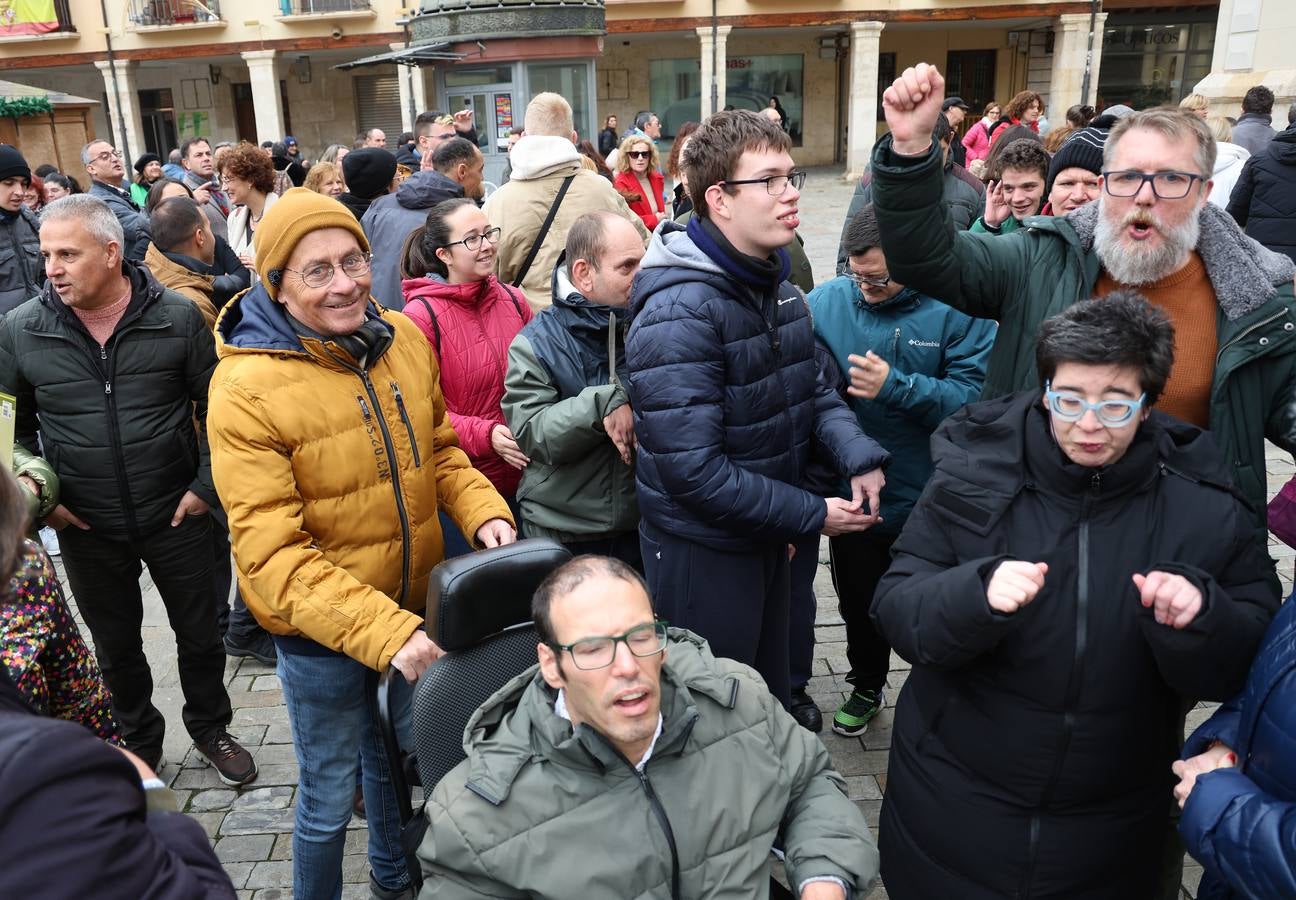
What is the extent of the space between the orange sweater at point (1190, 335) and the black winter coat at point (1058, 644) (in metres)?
0.41

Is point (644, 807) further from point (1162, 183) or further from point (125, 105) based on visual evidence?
point (125, 105)

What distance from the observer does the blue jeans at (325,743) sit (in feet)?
9.54

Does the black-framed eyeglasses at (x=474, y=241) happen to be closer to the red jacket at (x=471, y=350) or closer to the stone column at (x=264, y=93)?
the red jacket at (x=471, y=350)

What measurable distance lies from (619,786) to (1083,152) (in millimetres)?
3284

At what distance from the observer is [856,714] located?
412 centimetres

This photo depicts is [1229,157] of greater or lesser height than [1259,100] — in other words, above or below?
below

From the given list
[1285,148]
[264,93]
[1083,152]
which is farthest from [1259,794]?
[264,93]

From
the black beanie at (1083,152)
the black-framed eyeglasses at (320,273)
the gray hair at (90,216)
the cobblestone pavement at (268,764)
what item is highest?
the black beanie at (1083,152)

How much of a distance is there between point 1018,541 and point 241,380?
1920 mm

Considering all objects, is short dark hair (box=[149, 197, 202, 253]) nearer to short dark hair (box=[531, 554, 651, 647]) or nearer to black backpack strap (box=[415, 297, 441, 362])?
black backpack strap (box=[415, 297, 441, 362])

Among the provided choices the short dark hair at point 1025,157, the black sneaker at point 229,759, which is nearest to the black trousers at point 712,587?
the black sneaker at point 229,759

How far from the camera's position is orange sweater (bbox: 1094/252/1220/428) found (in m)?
2.66

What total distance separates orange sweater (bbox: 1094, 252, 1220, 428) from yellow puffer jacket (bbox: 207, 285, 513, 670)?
76.5 inches

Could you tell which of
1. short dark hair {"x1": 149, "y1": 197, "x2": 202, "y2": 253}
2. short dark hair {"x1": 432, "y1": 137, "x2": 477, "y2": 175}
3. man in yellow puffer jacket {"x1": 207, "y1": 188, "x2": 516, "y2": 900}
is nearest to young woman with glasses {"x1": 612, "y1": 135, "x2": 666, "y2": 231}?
short dark hair {"x1": 432, "y1": 137, "x2": 477, "y2": 175}
